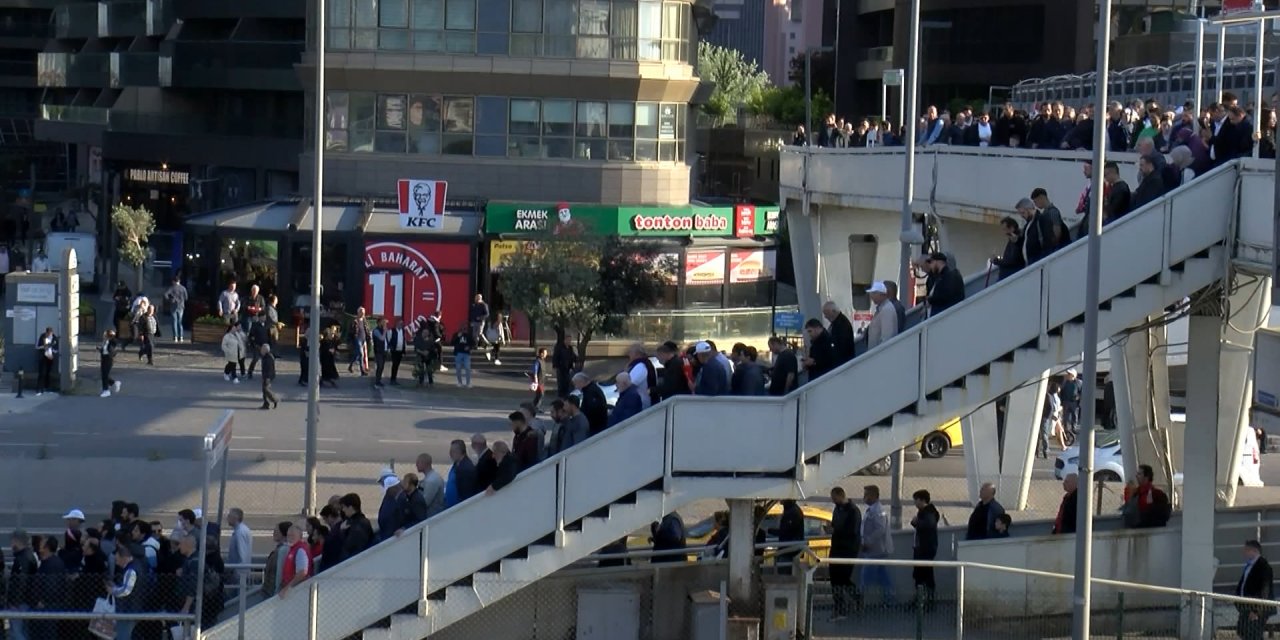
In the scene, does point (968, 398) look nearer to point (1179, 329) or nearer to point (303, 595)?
point (303, 595)

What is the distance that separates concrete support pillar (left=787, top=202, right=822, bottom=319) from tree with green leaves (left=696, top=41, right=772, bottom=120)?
49770 mm

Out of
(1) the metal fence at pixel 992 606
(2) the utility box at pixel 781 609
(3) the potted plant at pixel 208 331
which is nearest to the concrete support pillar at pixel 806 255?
(3) the potted plant at pixel 208 331

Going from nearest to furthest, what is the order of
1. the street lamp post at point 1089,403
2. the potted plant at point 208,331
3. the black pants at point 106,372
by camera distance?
the street lamp post at point 1089,403, the black pants at point 106,372, the potted plant at point 208,331

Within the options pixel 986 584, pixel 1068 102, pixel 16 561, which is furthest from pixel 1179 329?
pixel 16 561

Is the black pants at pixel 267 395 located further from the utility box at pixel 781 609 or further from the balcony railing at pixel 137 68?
the balcony railing at pixel 137 68

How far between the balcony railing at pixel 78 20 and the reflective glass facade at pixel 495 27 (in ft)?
108

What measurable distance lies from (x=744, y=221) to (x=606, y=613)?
28.6m

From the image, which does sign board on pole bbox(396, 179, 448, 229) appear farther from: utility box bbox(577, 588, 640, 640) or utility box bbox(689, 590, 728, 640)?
utility box bbox(689, 590, 728, 640)

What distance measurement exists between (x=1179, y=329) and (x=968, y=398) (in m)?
22.3

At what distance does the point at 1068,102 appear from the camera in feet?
120

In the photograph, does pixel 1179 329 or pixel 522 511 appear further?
pixel 1179 329

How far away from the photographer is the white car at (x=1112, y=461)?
1129 inches

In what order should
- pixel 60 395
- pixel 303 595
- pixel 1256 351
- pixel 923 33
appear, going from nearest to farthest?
pixel 303 595, pixel 1256 351, pixel 60 395, pixel 923 33

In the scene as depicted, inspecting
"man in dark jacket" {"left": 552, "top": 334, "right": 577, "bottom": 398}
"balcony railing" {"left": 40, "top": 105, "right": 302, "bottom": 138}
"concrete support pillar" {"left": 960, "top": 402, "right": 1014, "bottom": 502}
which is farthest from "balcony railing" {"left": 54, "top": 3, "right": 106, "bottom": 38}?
"concrete support pillar" {"left": 960, "top": 402, "right": 1014, "bottom": 502}
